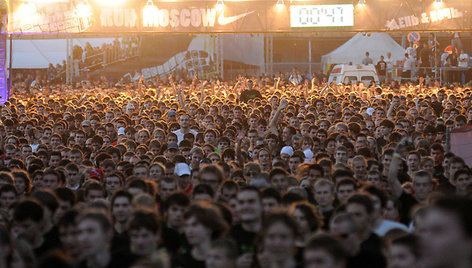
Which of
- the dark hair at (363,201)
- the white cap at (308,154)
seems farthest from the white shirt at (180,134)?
the dark hair at (363,201)

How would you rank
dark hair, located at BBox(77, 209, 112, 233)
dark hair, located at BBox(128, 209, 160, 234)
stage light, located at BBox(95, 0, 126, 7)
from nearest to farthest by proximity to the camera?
dark hair, located at BBox(77, 209, 112, 233), dark hair, located at BBox(128, 209, 160, 234), stage light, located at BBox(95, 0, 126, 7)

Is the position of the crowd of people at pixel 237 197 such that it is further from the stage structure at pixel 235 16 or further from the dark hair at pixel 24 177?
the stage structure at pixel 235 16

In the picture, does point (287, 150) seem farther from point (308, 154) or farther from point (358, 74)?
point (358, 74)

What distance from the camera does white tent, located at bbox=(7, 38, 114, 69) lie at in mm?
46844

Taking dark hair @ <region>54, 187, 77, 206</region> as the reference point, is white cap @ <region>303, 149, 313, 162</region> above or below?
above

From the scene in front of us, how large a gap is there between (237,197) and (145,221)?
4.18ft

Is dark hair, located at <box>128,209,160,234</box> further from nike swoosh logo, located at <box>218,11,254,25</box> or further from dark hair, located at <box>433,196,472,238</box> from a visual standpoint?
nike swoosh logo, located at <box>218,11,254,25</box>

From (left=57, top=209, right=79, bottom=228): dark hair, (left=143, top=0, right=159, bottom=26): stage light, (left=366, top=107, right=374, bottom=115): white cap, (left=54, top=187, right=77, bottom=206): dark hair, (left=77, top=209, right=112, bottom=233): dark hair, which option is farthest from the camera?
(left=143, top=0, right=159, bottom=26): stage light

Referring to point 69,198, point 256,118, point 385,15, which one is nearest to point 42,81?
point 385,15

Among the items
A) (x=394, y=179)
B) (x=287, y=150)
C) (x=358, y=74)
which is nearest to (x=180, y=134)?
(x=287, y=150)

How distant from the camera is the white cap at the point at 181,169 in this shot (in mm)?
11991

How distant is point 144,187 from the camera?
29.4 ft

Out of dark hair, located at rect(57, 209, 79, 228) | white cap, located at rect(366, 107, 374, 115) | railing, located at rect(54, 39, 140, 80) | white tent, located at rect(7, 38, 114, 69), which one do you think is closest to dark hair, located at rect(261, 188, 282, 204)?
dark hair, located at rect(57, 209, 79, 228)

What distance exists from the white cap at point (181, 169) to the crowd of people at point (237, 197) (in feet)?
0.19
